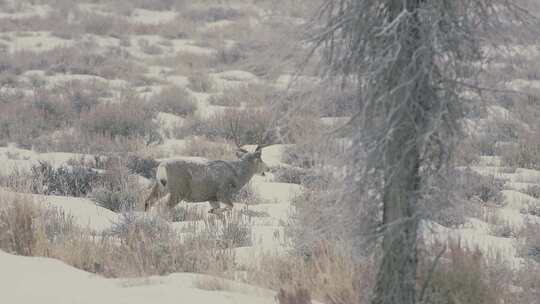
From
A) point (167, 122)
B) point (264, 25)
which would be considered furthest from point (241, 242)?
point (167, 122)

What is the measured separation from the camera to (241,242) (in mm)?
8445

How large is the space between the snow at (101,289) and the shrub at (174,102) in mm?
11552

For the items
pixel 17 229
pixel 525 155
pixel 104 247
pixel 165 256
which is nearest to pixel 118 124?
pixel 525 155

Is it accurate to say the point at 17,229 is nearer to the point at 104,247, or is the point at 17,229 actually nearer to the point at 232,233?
the point at 104,247

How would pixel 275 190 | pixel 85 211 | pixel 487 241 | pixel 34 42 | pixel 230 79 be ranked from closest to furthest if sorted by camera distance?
A: pixel 487 241 → pixel 85 211 → pixel 275 190 → pixel 230 79 → pixel 34 42

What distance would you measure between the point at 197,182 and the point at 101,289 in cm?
404

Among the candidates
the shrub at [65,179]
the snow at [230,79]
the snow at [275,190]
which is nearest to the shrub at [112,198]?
the shrub at [65,179]

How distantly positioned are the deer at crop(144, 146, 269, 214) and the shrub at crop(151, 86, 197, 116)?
7.72m

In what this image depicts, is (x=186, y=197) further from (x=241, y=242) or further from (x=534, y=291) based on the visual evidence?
(x=534, y=291)

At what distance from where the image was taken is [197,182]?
10.1 m

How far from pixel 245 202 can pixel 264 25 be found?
21.3 feet

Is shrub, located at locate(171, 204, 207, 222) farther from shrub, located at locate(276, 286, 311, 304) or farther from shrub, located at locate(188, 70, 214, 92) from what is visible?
Answer: shrub, located at locate(188, 70, 214, 92)

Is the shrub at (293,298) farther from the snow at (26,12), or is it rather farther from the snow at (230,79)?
the snow at (26,12)

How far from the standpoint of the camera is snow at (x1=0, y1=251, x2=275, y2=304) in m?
5.90
